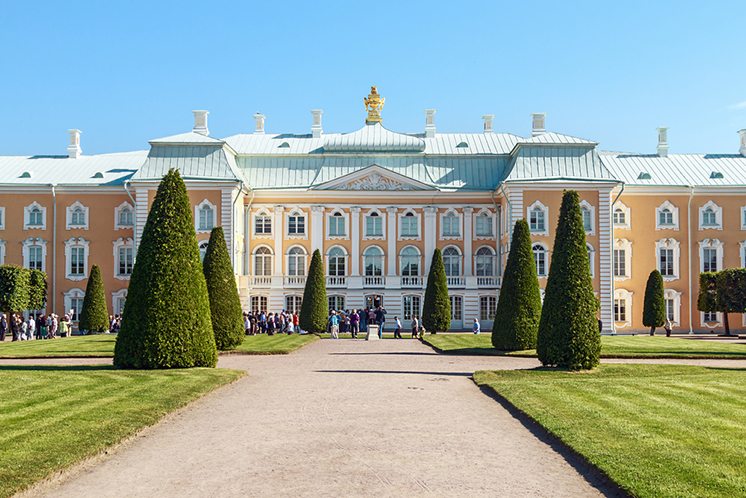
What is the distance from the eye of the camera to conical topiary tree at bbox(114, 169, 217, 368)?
20.4 meters

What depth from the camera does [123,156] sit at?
56.4 meters

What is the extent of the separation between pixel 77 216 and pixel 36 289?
7.13 m

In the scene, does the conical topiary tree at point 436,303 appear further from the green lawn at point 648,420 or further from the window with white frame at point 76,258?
the green lawn at point 648,420

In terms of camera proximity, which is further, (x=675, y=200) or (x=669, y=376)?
(x=675, y=200)

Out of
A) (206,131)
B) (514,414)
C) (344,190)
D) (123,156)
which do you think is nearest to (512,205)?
(344,190)

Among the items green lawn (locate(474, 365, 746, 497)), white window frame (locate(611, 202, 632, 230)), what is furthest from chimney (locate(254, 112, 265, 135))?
green lawn (locate(474, 365, 746, 497))

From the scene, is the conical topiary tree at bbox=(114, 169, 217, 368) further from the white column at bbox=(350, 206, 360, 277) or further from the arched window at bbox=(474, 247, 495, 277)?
the arched window at bbox=(474, 247, 495, 277)

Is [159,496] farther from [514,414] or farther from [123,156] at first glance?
[123,156]

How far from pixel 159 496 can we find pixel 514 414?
7.25 meters

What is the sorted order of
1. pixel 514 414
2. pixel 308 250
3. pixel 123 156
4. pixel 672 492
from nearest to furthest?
pixel 672 492 < pixel 514 414 < pixel 308 250 < pixel 123 156

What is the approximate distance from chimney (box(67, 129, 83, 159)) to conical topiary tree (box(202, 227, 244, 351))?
2984cm

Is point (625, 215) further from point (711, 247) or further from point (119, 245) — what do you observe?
point (119, 245)

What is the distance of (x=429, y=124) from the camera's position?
57.4 meters

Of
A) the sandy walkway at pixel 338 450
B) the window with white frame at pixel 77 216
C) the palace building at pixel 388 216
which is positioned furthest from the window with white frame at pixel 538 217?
the sandy walkway at pixel 338 450
